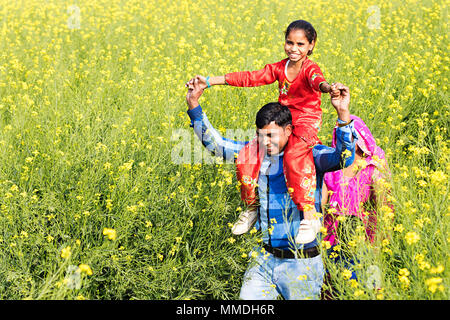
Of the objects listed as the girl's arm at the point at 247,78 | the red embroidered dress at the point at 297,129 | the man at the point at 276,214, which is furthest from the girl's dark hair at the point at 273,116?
the girl's arm at the point at 247,78

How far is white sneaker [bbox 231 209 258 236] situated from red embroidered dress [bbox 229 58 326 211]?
0.07 m

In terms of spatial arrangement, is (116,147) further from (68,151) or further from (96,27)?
(96,27)

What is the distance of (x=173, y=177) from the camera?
306 cm

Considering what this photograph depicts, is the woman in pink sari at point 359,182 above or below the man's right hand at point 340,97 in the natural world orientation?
below

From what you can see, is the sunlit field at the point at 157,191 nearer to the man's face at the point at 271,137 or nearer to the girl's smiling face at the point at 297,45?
the man's face at the point at 271,137

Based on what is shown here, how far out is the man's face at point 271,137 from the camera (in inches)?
107

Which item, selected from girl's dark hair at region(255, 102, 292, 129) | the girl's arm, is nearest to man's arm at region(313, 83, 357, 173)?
girl's dark hair at region(255, 102, 292, 129)

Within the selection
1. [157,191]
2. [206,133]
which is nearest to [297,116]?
[206,133]

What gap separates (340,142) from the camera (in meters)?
2.55

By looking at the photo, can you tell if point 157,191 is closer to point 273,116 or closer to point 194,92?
point 194,92

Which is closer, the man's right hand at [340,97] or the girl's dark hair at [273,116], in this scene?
the man's right hand at [340,97]

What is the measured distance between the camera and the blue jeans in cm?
262

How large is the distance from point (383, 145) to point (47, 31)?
15.9ft
